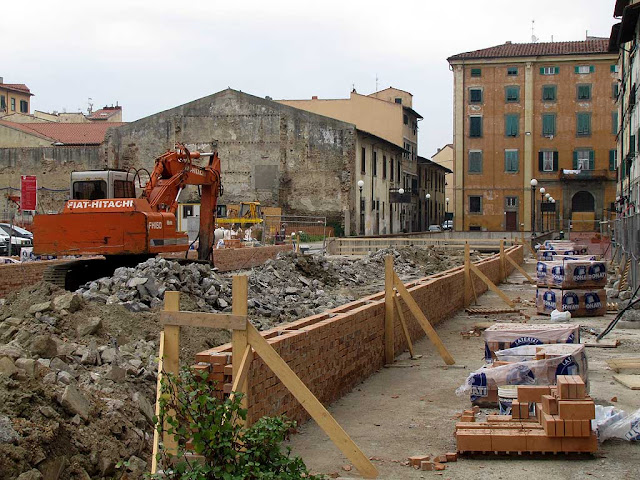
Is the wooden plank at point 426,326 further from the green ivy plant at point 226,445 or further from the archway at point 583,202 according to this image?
the archway at point 583,202

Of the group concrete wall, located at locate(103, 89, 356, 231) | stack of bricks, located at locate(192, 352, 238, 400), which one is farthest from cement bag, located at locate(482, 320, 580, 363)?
concrete wall, located at locate(103, 89, 356, 231)

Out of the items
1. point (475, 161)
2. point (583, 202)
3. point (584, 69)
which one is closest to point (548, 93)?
point (584, 69)

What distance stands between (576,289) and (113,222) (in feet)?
30.4

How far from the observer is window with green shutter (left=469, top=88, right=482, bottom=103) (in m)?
66.2

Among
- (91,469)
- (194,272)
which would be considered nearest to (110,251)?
(194,272)

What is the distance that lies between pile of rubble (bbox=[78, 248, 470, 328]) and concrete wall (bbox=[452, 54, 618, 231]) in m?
41.8

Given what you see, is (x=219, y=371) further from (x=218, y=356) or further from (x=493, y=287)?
(x=493, y=287)

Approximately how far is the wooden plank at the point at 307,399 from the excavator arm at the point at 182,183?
12.0m

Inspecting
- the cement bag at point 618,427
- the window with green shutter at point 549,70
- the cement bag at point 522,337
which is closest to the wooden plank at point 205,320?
the cement bag at point 618,427

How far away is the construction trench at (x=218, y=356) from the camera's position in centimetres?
643

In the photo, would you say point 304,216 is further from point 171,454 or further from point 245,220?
point 171,454

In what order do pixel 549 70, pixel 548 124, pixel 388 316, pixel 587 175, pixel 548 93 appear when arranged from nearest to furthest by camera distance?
pixel 388 316, pixel 587 175, pixel 549 70, pixel 548 93, pixel 548 124

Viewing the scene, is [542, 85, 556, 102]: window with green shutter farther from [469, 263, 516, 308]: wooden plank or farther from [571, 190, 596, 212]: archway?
[469, 263, 516, 308]: wooden plank

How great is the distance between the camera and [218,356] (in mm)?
6953
